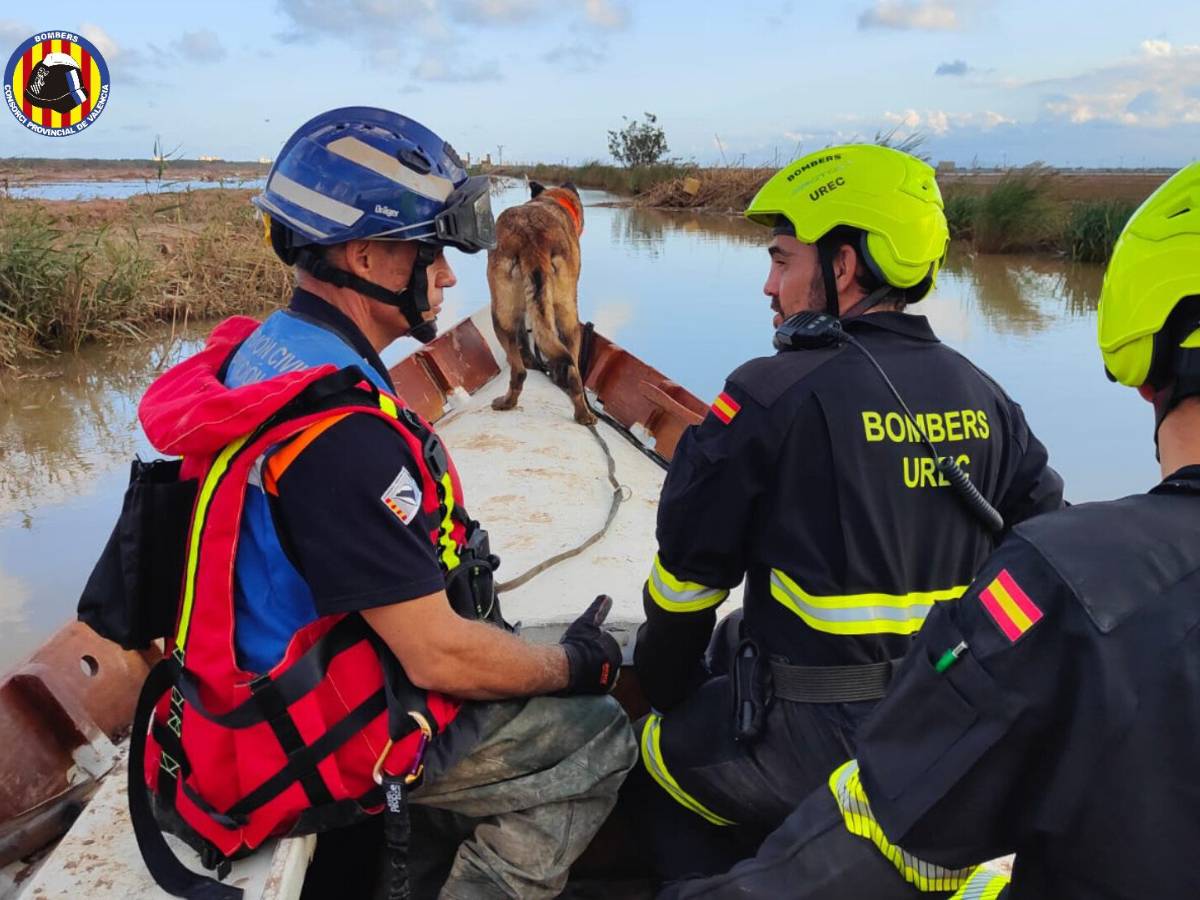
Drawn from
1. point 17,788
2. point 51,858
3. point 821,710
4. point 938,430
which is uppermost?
point 938,430

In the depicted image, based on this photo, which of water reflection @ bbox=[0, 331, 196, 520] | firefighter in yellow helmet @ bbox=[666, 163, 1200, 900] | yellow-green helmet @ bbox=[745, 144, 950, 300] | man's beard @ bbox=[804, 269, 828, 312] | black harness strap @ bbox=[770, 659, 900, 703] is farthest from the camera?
water reflection @ bbox=[0, 331, 196, 520]

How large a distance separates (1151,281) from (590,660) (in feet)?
4.98

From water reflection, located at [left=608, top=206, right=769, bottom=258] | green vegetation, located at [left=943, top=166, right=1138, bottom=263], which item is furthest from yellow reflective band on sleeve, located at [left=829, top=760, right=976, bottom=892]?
water reflection, located at [left=608, top=206, right=769, bottom=258]

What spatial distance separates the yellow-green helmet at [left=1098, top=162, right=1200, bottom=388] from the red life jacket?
1.22m

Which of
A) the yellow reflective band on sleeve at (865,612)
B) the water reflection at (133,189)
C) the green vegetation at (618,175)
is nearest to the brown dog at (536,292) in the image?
the water reflection at (133,189)

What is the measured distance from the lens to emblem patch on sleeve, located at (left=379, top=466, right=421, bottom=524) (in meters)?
1.70

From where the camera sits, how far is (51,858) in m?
1.88

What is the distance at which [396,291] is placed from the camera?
211cm

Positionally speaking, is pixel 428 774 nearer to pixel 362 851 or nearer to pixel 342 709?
pixel 342 709

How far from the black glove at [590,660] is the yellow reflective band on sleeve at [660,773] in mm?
196

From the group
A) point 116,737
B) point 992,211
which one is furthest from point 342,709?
point 992,211

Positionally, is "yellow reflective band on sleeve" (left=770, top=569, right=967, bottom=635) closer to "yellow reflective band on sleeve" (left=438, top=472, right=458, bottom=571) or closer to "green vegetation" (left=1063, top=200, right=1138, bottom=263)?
"yellow reflective band on sleeve" (left=438, top=472, right=458, bottom=571)

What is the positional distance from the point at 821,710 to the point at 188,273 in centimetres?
1315

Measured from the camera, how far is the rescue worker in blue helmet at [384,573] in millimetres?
1670
